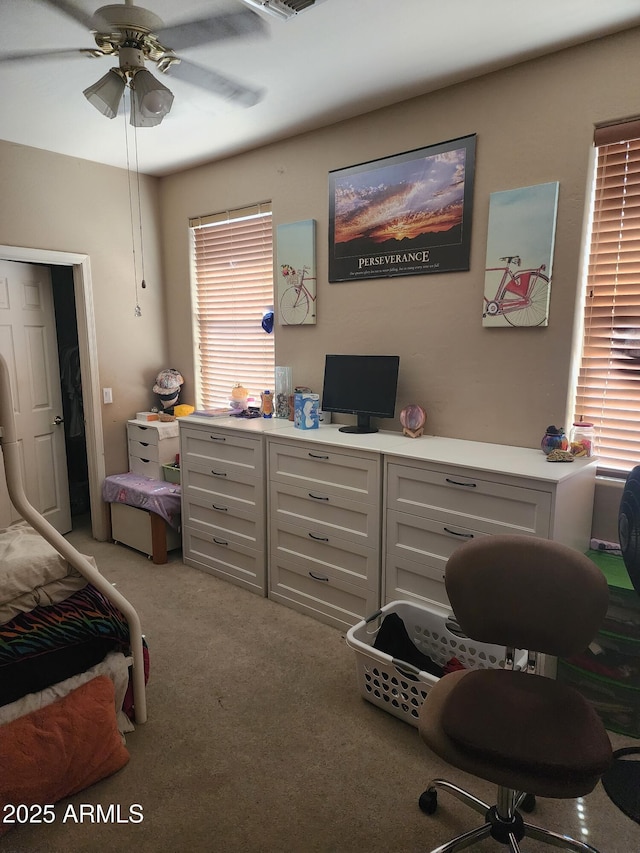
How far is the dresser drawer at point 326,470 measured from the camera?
101 inches

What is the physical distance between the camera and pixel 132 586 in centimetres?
327

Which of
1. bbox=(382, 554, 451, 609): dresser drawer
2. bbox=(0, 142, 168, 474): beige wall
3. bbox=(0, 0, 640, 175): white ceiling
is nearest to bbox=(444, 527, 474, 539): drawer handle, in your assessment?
bbox=(382, 554, 451, 609): dresser drawer

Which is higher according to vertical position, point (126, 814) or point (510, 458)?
point (510, 458)

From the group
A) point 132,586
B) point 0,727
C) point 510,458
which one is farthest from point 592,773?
point 132,586

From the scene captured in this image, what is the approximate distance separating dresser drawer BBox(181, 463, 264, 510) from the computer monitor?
2.01 ft

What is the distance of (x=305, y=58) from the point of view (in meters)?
2.37

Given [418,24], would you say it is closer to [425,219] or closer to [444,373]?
[425,219]

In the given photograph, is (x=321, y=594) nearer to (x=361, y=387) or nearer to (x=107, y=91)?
(x=361, y=387)

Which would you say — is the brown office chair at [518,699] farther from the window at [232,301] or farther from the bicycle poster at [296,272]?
the window at [232,301]

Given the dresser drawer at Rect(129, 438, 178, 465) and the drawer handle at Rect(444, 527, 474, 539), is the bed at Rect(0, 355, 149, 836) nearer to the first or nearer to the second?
the drawer handle at Rect(444, 527, 474, 539)

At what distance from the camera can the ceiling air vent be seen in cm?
187

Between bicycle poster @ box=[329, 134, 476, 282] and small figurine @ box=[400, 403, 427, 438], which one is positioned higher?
bicycle poster @ box=[329, 134, 476, 282]

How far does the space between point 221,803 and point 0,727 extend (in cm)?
73

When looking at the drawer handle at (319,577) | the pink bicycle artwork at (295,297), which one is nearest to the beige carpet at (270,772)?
the drawer handle at (319,577)
